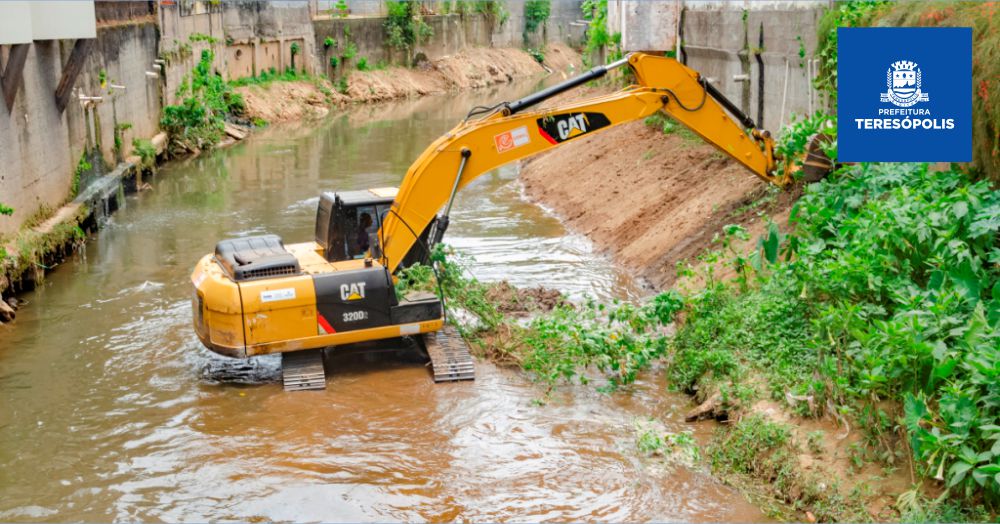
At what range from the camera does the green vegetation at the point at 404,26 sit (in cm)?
4581

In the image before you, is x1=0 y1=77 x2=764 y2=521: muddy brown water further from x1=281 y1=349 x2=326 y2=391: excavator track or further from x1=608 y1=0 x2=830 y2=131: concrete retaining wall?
x1=608 y1=0 x2=830 y2=131: concrete retaining wall

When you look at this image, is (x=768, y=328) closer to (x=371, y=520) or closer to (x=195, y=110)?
(x=371, y=520)

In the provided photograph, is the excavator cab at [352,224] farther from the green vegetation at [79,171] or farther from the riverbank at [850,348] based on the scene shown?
the green vegetation at [79,171]

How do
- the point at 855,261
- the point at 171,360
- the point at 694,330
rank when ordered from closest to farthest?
the point at 855,261, the point at 694,330, the point at 171,360

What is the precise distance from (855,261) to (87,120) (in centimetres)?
1618

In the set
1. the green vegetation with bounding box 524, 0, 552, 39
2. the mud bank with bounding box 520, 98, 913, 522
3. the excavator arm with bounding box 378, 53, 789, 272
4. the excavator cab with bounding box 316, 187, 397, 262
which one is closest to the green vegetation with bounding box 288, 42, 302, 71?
the mud bank with bounding box 520, 98, 913, 522

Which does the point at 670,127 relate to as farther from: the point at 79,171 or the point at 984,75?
the point at 79,171

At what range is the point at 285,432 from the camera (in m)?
9.93

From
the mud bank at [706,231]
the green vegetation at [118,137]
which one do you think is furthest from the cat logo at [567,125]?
the green vegetation at [118,137]

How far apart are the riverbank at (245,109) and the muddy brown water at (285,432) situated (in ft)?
1.99

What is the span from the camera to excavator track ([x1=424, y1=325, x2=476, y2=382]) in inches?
437

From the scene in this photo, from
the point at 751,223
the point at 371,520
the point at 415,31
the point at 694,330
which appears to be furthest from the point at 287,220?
the point at 415,31

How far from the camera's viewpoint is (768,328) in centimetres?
1027

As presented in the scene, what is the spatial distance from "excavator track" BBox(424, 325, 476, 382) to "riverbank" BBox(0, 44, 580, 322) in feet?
19.4
